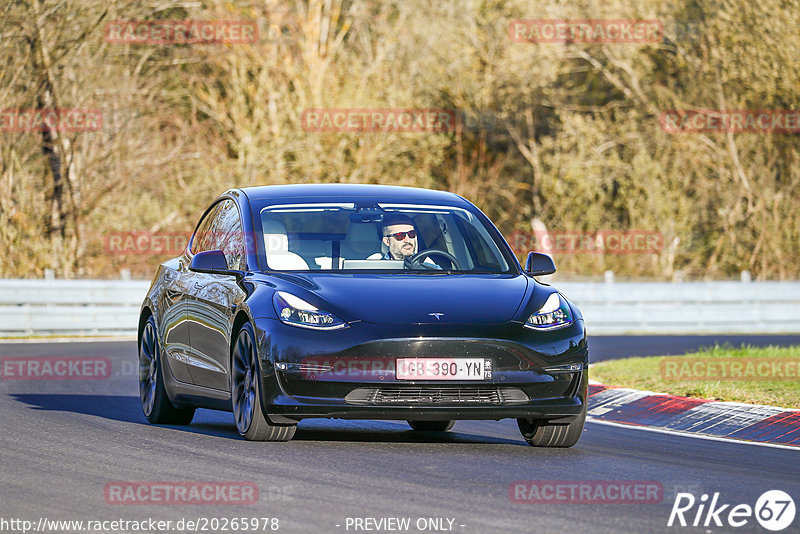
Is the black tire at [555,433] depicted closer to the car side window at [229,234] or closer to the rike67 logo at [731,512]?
the rike67 logo at [731,512]

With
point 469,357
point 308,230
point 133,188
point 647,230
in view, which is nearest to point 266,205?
point 308,230

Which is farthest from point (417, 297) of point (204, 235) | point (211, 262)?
point (204, 235)

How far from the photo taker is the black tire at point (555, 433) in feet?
29.7

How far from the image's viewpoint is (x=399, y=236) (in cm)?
975

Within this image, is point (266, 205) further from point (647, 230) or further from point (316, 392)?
point (647, 230)

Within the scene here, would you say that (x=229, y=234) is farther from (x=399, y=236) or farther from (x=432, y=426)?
(x=432, y=426)

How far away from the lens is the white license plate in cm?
837

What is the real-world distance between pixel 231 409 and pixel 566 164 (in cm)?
3237

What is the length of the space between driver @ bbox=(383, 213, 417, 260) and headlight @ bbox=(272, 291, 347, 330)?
3.88ft

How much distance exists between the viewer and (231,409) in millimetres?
9266

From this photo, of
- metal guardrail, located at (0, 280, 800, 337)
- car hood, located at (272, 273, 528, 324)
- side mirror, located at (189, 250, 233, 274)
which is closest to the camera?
car hood, located at (272, 273, 528, 324)

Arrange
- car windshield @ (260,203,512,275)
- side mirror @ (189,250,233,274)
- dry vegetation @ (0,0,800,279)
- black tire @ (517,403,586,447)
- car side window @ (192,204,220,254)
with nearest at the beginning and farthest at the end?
black tire @ (517,403,586,447) < side mirror @ (189,250,233,274) < car windshield @ (260,203,512,275) < car side window @ (192,204,220,254) < dry vegetation @ (0,0,800,279)

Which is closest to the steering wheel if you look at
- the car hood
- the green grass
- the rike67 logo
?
the car hood

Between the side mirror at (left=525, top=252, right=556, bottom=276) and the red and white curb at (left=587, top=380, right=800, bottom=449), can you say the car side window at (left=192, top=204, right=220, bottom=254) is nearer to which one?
the side mirror at (left=525, top=252, right=556, bottom=276)
